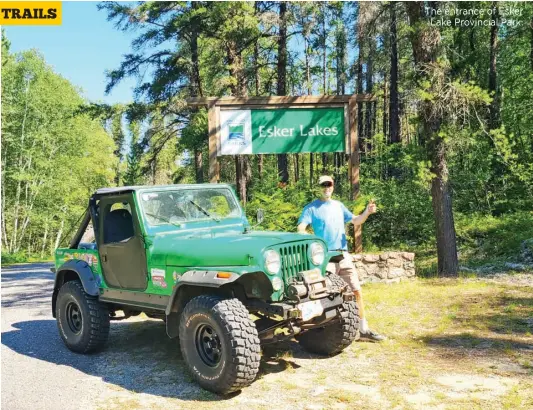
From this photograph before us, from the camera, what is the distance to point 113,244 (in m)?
5.30

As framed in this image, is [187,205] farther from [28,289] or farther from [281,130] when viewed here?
[28,289]

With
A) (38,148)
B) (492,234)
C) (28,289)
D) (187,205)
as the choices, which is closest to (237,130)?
(187,205)

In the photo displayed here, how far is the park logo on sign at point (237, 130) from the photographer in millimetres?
8492

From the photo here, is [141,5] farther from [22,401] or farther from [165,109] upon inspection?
[22,401]

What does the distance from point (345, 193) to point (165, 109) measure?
29.1ft

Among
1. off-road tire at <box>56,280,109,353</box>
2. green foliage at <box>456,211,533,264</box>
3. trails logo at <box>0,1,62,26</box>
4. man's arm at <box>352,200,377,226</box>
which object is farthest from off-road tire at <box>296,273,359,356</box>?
green foliage at <box>456,211,533,264</box>

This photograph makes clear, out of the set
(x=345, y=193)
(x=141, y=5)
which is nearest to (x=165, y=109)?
(x=141, y=5)

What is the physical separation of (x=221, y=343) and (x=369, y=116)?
2726 centimetres

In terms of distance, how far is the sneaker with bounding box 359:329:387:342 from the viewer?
219 inches

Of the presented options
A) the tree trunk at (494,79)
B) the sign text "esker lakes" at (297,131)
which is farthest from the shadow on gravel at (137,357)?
the tree trunk at (494,79)

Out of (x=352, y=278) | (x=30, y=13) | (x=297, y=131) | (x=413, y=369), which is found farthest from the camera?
(x=297, y=131)

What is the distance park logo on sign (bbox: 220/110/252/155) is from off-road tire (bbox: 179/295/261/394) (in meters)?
4.56

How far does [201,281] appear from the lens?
13.8ft

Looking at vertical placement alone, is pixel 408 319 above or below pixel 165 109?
below
